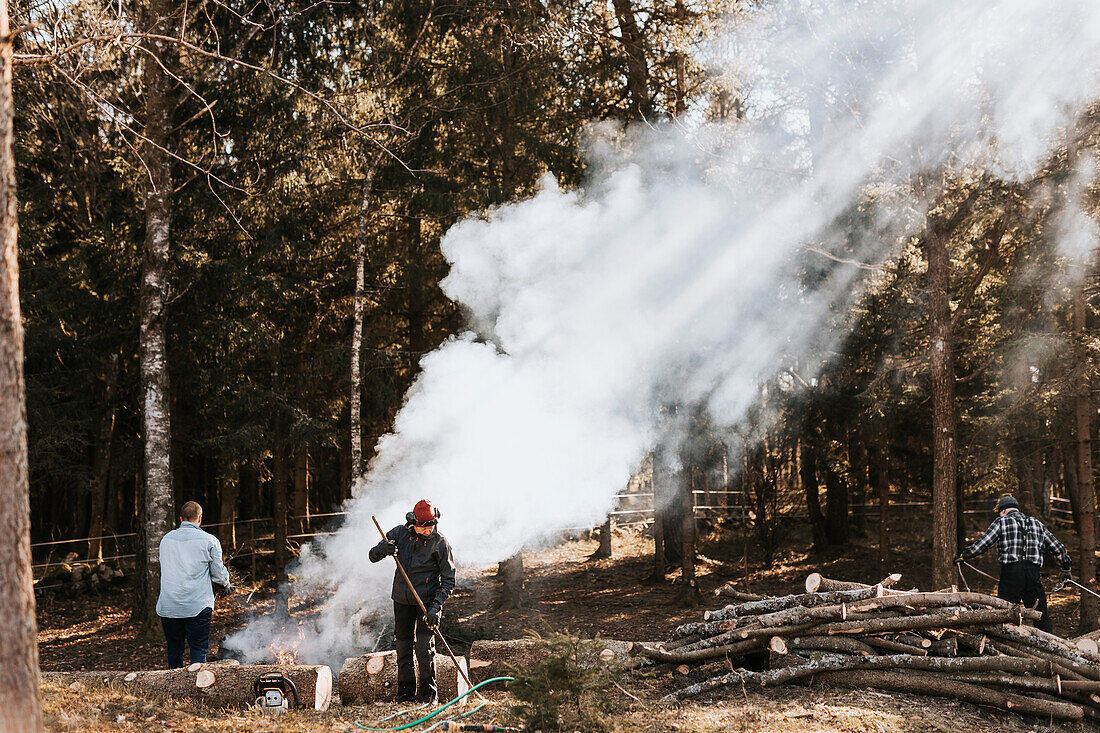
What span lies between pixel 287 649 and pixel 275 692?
3116 mm

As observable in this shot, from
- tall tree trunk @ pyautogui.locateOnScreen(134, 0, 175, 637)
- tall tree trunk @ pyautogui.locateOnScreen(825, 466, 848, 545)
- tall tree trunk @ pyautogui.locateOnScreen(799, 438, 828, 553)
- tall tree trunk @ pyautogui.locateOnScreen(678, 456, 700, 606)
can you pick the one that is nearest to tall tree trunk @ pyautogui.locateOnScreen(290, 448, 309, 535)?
tall tree trunk @ pyautogui.locateOnScreen(134, 0, 175, 637)

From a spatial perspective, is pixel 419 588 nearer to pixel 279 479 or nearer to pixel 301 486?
pixel 279 479

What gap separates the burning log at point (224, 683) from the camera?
6660 millimetres

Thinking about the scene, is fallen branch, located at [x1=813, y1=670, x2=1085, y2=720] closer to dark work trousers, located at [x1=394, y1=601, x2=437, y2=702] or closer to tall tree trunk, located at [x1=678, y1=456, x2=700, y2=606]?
dark work trousers, located at [x1=394, y1=601, x2=437, y2=702]

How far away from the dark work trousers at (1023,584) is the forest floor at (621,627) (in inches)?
99.3

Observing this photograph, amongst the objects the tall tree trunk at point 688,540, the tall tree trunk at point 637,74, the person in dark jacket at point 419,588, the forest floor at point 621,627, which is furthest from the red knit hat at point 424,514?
the tall tree trunk at point 637,74

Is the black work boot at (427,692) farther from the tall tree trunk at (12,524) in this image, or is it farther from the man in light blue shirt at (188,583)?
the tall tree trunk at (12,524)

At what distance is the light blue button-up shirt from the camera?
7.13 meters

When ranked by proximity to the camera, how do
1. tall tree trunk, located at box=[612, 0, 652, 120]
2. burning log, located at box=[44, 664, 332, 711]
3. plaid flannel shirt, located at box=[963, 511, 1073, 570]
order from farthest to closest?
tall tree trunk, located at box=[612, 0, 652, 120] < plaid flannel shirt, located at box=[963, 511, 1073, 570] < burning log, located at box=[44, 664, 332, 711]

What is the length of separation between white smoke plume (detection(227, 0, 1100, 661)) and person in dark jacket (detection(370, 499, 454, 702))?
2.89 meters

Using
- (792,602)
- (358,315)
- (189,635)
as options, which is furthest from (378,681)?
(358,315)

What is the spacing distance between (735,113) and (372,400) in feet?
32.4

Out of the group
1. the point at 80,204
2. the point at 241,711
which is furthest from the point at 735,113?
the point at 80,204

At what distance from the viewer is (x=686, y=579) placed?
14281mm
